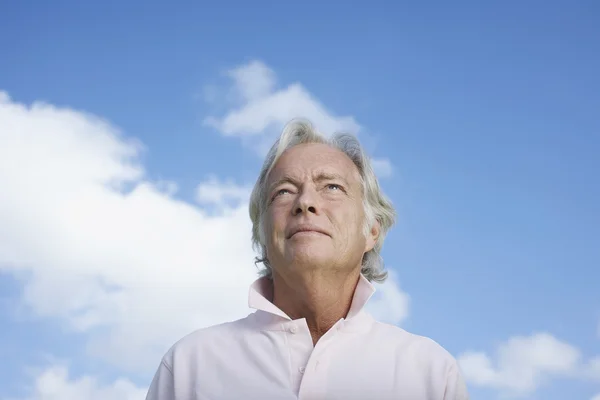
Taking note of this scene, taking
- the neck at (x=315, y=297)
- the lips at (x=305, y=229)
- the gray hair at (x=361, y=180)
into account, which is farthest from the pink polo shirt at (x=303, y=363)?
the gray hair at (x=361, y=180)

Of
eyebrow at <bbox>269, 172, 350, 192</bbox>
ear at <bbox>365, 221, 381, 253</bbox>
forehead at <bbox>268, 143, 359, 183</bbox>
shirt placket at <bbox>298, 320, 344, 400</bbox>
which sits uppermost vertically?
forehead at <bbox>268, 143, 359, 183</bbox>

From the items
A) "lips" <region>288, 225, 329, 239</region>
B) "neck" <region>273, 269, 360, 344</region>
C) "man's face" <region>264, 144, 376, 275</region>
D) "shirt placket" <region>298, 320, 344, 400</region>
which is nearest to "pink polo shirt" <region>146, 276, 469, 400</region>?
"shirt placket" <region>298, 320, 344, 400</region>

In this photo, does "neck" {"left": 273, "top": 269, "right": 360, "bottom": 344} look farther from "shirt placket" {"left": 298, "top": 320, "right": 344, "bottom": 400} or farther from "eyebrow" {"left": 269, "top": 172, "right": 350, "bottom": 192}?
"eyebrow" {"left": 269, "top": 172, "right": 350, "bottom": 192}

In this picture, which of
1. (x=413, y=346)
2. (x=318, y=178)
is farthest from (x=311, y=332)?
(x=318, y=178)

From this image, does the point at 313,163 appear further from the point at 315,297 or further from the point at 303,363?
the point at 303,363

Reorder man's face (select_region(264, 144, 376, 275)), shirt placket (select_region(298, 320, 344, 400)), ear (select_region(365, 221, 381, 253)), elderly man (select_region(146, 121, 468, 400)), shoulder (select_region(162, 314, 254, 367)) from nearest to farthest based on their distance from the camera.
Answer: shirt placket (select_region(298, 320, 344, 400)) < elderly man (select_region(146, 121, 468, 400)) < man's face (select_region(264, 144, 376, 275)) < shoulder (select_region(162, 314, 254, 367)) < ear (select_region(365, 221, 381, 253))

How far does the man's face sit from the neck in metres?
0.09

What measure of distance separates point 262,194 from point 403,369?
1.60 meters

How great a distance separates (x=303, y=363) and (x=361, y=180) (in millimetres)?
1487

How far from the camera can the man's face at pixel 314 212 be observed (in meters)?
4.17

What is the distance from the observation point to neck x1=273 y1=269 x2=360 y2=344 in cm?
423

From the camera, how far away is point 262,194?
15.7 feet

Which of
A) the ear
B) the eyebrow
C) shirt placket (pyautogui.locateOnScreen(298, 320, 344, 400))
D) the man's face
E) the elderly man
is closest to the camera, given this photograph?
shirt placket (pyautogui.locateOnScreen(298, 320, 344, 400))

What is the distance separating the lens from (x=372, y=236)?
4848 mm
